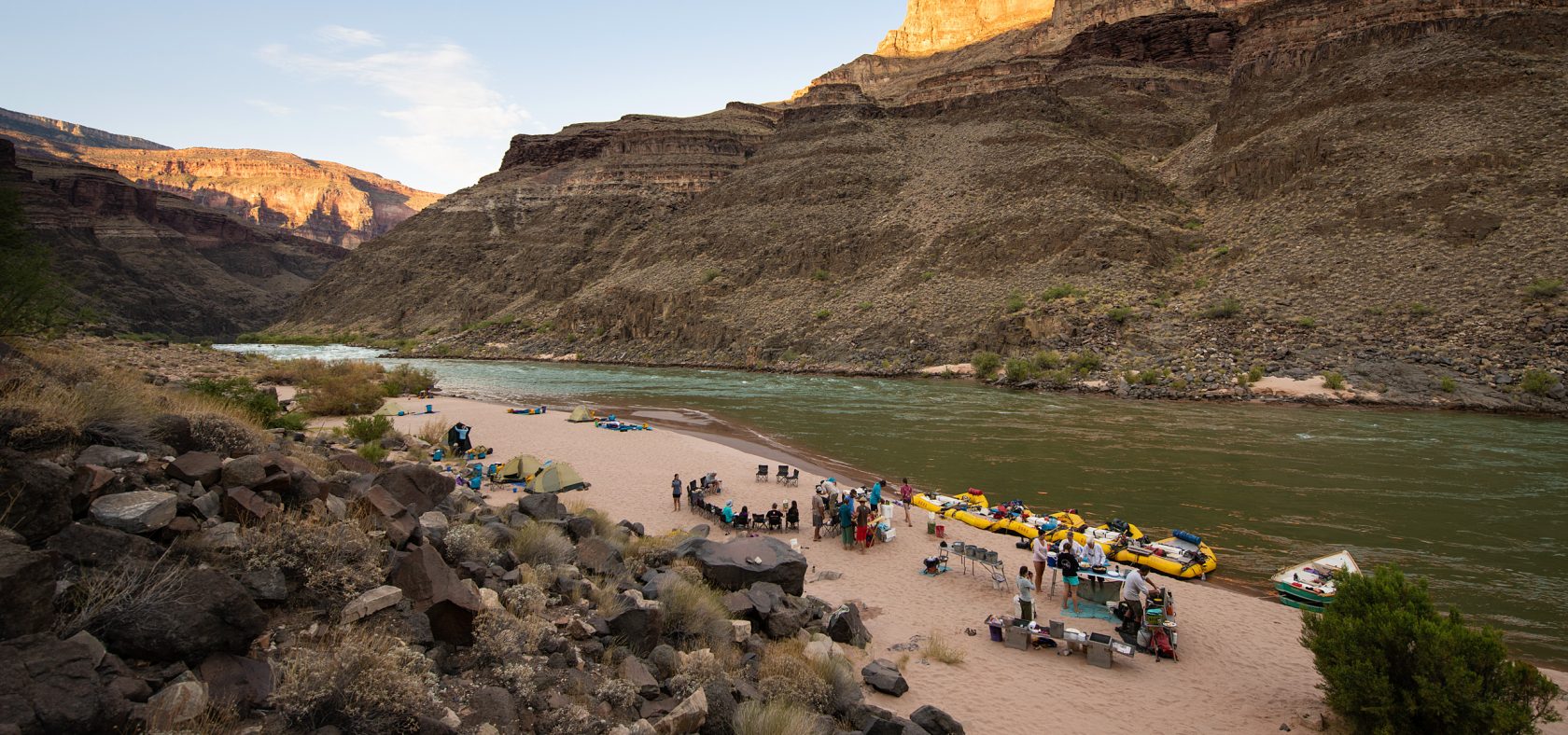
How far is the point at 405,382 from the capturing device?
36.5m

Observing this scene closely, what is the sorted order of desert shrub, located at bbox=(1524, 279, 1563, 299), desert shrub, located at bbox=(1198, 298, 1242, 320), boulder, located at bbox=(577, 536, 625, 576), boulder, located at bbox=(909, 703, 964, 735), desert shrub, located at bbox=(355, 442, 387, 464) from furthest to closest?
desert shrub, located at bbox=(1198, 298, 1242, 320) → desert shrub, located at bbox=(1524, 279, 1563, 299) → desert shrub, located at bbox=(355, 442, 387, 464) → boulder, located at bbox=(577, 536, 625, 576) → boulder, located at bbox=(909, 703, 964, 735)

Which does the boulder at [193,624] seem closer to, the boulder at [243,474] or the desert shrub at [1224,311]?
the boulder at [243,474]

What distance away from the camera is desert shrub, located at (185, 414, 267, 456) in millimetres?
7527

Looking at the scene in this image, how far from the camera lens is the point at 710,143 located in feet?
318

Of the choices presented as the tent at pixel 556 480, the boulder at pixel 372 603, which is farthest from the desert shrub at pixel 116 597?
the tent at pixel 556 480

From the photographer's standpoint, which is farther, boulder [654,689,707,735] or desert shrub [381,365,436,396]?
desert shrub [381,365,436,396]

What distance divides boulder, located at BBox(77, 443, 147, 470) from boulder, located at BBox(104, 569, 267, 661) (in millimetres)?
1826

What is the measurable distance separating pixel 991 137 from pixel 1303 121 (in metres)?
25.2

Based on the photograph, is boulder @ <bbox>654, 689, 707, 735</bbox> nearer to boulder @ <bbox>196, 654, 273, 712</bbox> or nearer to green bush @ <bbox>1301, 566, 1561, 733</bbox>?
boulder @ <bbox>196, 654, 273, 712</bbox>

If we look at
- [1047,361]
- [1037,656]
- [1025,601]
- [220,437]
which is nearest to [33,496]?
[220,437]

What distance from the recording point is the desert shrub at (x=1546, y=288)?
31047mm

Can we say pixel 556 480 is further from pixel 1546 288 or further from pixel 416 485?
pixel 1546 288

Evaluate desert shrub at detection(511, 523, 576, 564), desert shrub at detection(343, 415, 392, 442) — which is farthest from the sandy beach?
desert shrub at detection(343, 415, 392, 442)

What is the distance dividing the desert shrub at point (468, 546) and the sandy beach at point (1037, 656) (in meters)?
4.45
